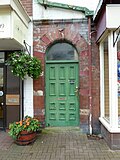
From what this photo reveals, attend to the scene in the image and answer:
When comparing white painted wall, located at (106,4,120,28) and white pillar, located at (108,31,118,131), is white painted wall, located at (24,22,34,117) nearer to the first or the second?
white pillar, located at (108,31,118,131)

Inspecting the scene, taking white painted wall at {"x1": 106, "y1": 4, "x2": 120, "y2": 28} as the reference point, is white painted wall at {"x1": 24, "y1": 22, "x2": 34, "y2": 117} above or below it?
below

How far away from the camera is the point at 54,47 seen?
6871mm

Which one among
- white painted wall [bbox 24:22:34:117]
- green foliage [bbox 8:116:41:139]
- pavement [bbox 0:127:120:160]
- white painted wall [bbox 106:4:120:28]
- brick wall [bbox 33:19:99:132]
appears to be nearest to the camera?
pavement [bbox 0:127:120:160]

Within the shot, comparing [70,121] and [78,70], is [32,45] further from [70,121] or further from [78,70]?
[70,121]

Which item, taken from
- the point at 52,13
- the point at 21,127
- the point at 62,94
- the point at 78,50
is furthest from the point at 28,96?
the point at 52,13

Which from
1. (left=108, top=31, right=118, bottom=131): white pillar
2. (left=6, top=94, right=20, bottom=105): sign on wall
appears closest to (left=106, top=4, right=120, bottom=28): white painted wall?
(left=108, top=31, right=118, bottom=131): white pillar

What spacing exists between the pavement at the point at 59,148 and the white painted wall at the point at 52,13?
140 inches

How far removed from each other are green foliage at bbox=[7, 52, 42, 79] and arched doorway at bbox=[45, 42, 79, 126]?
2.05 ft

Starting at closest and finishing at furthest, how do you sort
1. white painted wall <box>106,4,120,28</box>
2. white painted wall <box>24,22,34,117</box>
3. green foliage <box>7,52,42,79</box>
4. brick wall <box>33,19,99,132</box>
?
1. white painted wall <box>106,4,120,28</box>
2. green foliage <box>7,52,42,79</box>
3. brick wall <box>33,19,99,132</box>
4. white painted wall <box>24,22,34,117</box>

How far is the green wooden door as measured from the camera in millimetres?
6727

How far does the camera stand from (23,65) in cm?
605

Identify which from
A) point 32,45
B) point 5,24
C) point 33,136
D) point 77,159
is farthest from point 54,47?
point 77,159

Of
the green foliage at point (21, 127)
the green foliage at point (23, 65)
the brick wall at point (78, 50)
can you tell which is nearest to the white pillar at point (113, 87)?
the brick wall at point (78, 50)

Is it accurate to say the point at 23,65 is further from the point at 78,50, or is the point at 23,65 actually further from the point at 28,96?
the point at 78,50
